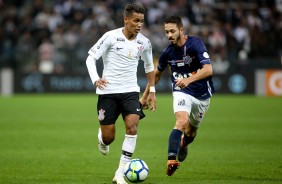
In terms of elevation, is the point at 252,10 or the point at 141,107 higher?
the point at 252,10

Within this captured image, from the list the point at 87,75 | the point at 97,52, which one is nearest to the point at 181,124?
the point at 97,52

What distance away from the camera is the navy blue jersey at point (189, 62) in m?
9.69

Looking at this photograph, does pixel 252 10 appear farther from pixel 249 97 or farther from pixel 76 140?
pixel 76 140

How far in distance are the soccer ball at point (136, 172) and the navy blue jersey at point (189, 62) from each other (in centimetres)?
174

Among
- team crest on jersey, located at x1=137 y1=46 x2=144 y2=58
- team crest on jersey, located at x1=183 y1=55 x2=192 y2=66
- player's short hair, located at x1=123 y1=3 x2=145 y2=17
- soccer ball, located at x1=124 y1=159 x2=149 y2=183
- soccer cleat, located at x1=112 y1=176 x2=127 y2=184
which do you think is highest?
player's short hair, located at x1=123 y1=3 x2=145 y2=17

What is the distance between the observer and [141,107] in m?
9.39

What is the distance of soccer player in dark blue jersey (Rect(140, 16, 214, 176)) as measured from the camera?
9.34 meters

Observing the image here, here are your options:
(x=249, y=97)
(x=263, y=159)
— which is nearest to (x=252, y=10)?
(x=249, y=97)

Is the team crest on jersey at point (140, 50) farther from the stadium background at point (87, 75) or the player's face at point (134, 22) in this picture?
the stadium background at point (87, 75)

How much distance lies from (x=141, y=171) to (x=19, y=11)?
75.3ft

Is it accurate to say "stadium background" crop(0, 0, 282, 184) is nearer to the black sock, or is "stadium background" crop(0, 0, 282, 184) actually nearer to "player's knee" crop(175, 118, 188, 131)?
"player's knee" crop(175, 118, 188, 131)

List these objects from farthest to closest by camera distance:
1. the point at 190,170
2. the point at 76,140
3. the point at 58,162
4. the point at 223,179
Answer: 1. the point at 76,140
2. the point at 58,162
3. the point at 190,170
4. the point at 223,179

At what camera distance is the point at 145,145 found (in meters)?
13.5

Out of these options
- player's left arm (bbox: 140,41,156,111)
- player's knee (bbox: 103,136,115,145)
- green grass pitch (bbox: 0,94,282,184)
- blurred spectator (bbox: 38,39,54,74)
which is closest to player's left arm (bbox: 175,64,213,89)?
player's left arm (bbox: 140,41,156,111)
